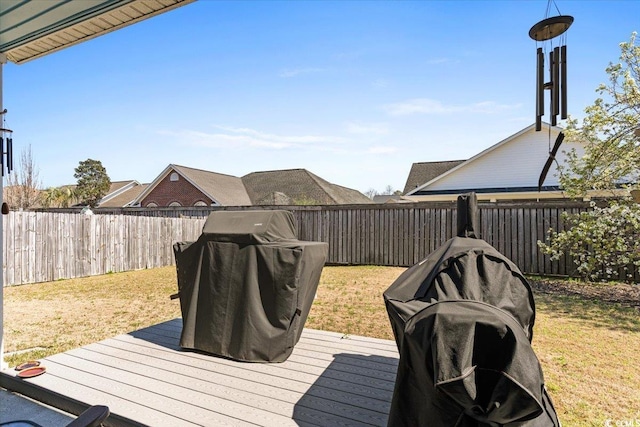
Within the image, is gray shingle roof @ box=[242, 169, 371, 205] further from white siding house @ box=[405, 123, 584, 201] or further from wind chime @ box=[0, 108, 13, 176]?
wind chime @ box=[0, 108, 13, 176]

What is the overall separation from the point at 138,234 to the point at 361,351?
9.62 meters

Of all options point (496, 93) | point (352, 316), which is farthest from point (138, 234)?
point (496, 93)

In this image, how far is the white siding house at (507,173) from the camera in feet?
46.4

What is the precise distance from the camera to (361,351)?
3.47 m

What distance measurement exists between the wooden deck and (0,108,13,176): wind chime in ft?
5.53

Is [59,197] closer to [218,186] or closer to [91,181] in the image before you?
[91,181]

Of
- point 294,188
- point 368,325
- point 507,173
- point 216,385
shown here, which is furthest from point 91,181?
point 216,385

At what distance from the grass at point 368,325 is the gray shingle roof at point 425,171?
12.6m

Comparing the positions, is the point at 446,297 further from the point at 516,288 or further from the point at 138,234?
the point at 138,234

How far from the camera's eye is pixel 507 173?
15.0 meters

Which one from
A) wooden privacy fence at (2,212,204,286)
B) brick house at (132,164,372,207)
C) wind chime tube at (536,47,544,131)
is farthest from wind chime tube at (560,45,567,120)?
brick house at (132,164,372,207)

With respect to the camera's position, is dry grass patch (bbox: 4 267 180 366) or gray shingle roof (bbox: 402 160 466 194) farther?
gray shingle roof (bbox: 402 160 466 194)

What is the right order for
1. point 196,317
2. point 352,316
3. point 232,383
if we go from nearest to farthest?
point 232,383, point 196,317, point 352,316

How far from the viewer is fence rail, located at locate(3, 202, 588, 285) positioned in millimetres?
8445
